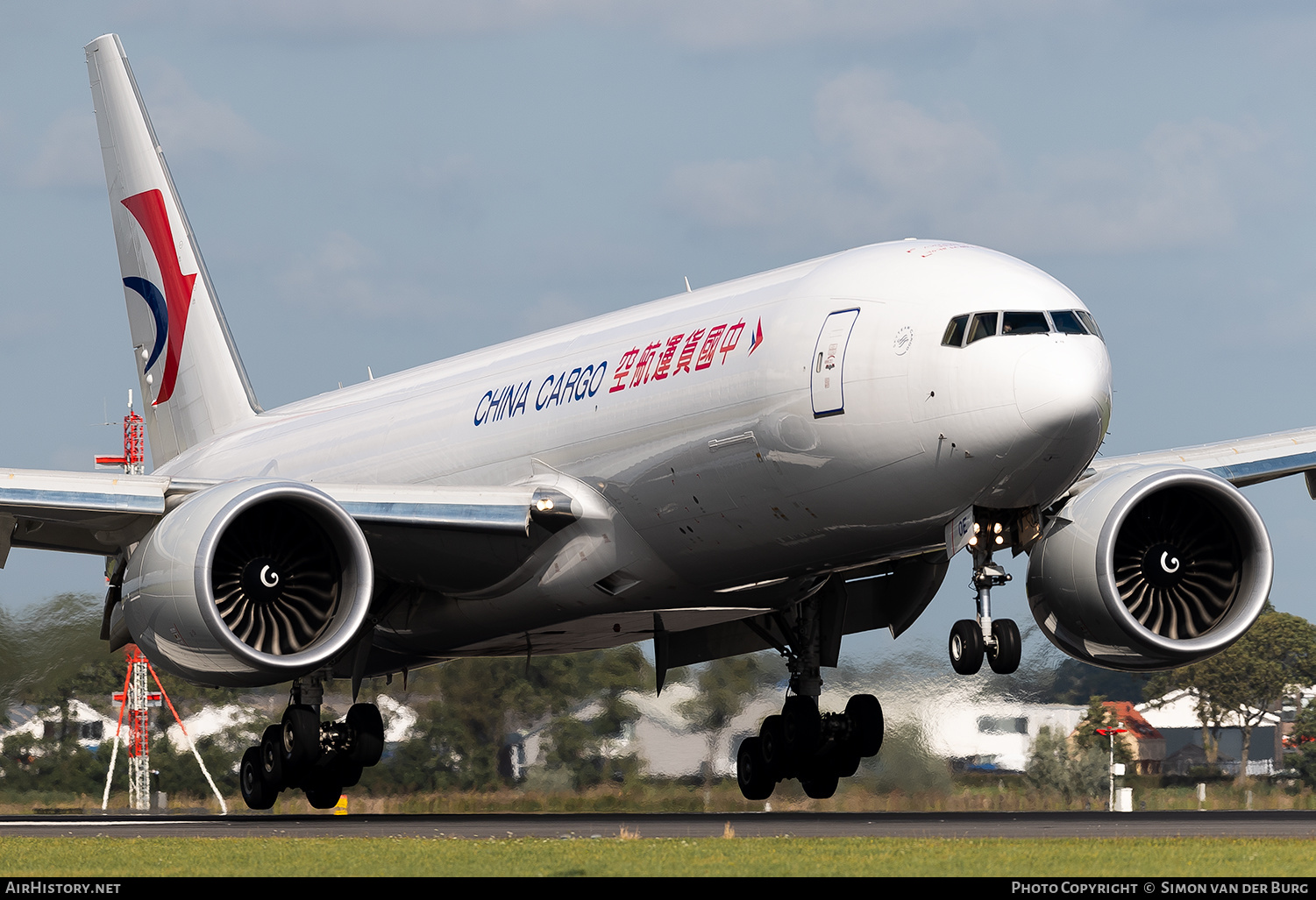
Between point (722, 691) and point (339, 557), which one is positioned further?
point (722, 691)

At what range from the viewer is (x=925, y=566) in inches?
847

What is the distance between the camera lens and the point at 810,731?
22312 mm

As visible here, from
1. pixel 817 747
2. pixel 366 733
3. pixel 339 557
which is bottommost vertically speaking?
pixel 817 747

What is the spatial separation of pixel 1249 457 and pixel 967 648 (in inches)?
236

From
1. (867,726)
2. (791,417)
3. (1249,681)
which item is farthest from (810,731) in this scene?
(1249,681)

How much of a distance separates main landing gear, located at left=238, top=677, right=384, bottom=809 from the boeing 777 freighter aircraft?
37mm

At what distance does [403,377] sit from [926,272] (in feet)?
31.0

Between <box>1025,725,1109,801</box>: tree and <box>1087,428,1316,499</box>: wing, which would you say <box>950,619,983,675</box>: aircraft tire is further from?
<box>1025,725,1109,801</box>: tree

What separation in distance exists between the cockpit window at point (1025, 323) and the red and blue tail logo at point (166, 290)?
49.8ft

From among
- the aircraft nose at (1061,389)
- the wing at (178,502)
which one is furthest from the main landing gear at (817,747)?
the aircraft nose at (1061,389)

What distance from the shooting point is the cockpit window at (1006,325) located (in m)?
15.8

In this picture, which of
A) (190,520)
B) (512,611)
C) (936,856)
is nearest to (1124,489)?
(936,856)

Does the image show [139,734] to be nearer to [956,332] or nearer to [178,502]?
[178,502]

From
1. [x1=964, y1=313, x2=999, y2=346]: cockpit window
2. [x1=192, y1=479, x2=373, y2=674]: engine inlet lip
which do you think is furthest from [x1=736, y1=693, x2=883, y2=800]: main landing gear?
[x1=964, y1=313, x2=999, y2=346]: cockpit window
